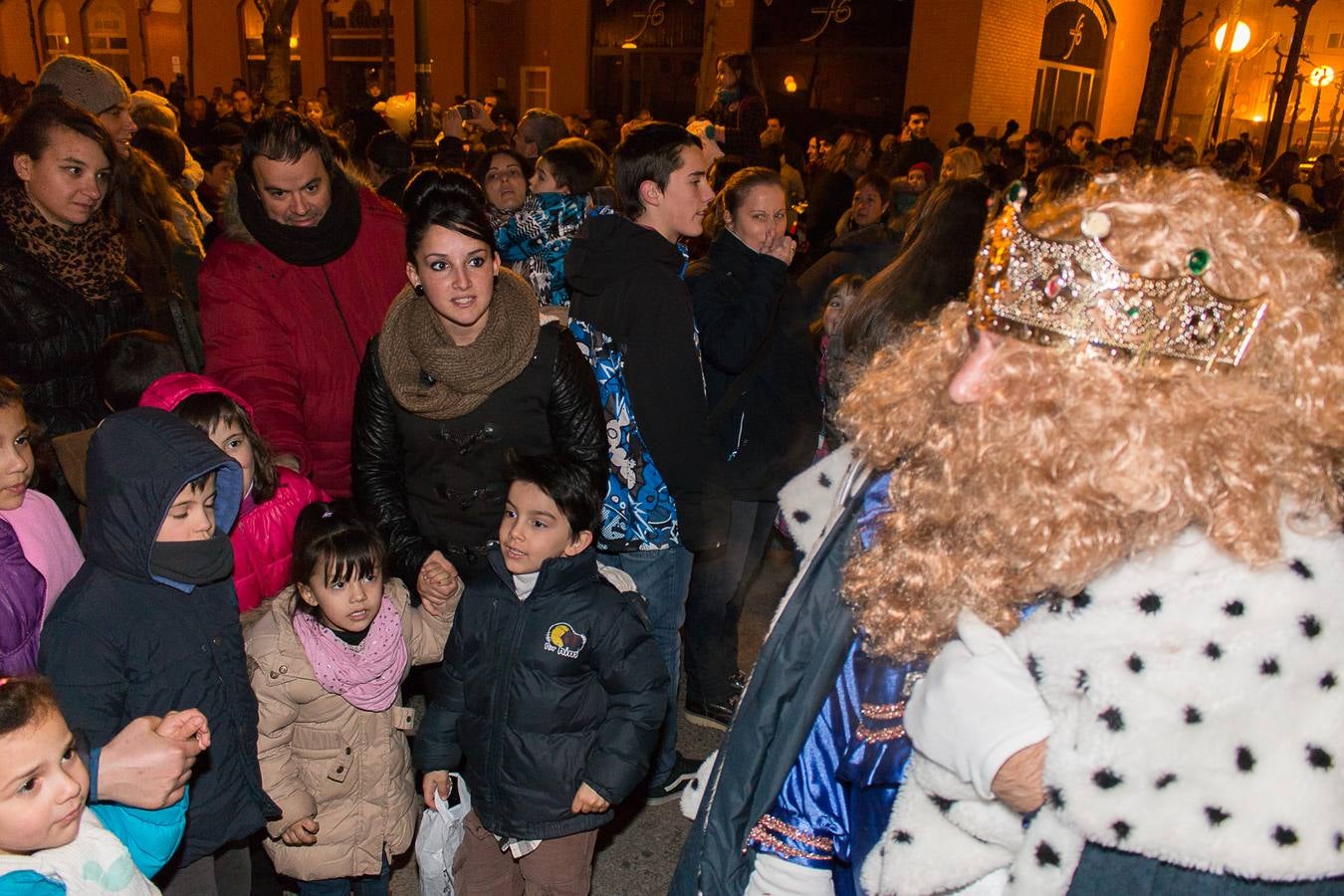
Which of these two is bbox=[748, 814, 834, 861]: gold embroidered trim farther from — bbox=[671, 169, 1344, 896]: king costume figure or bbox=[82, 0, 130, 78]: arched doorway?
bbox=[82, 0, 130, 78]: arched doorway

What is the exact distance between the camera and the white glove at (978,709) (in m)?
1.31

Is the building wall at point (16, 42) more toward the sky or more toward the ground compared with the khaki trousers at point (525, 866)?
more toward the sky

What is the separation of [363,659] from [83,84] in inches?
165

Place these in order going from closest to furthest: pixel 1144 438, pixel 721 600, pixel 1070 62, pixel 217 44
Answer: pixel 1144 438
pixel 721 600
pixel 1070 62
pixel 217 44

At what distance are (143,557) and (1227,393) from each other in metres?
2.31

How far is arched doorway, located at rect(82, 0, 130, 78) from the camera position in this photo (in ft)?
102

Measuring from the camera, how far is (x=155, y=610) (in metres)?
2.27

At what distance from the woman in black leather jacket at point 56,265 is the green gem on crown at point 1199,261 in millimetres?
3483

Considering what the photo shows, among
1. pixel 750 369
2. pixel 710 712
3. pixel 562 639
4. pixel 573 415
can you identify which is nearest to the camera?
pixel 562 639

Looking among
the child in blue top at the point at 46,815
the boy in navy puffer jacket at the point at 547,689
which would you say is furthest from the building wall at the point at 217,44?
the child in blue top at the point at 46,815

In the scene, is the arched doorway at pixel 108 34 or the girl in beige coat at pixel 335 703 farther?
the arched doorway at pixel 108 34

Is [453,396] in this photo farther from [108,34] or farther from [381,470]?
[108,34]

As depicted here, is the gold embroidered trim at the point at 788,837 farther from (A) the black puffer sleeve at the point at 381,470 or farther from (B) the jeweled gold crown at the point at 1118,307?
(A) the black puffer sleeve at the point at 381,470

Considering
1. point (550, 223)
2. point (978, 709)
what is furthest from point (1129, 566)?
point (550, 223)
